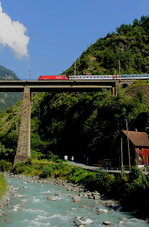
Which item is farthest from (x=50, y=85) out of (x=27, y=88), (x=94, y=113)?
(x=94, y=113)

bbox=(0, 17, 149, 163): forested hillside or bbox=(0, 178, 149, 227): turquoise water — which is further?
bbox=(0, 17, 149, 163): forested hillside

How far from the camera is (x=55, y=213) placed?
20.8 meters

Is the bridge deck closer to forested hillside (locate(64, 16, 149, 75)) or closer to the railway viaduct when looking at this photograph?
the railway viaduct

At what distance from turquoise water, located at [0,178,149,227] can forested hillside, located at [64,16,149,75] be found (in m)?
68.6

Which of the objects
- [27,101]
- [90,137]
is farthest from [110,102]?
[27,101]

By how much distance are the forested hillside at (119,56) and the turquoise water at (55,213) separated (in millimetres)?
68608

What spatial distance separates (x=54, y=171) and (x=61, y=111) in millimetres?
36560

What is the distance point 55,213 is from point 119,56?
84039mm

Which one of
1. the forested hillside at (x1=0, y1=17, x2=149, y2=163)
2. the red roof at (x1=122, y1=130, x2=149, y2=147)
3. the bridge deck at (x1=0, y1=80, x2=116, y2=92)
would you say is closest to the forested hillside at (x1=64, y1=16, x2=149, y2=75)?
the forested hillside at (x1=0, y1=17, x2=149, y2=163)

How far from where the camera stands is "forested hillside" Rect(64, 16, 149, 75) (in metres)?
93.9

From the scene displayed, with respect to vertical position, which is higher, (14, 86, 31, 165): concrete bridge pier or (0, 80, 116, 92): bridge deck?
(0, 80, 116, 92): bridge deck

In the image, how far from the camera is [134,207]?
69.3 ft

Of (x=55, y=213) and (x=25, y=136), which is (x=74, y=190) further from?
(x=25, y=136)

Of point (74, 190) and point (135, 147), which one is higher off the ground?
point (135, 147)
